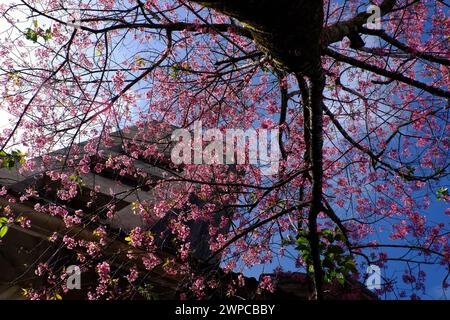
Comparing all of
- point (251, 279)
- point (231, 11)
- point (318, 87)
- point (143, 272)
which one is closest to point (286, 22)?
point (231, 11)

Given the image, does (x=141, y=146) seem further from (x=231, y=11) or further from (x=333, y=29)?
(x=231, y=11)

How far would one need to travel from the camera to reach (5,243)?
725 cm

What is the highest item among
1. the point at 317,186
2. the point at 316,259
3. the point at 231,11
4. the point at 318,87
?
the point at 318,87

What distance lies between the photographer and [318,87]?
407 centimetres

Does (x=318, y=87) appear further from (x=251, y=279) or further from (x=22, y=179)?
(x=22, y=179)

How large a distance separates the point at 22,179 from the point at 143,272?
225 inches

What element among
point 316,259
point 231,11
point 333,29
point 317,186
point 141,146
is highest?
point 141,146
